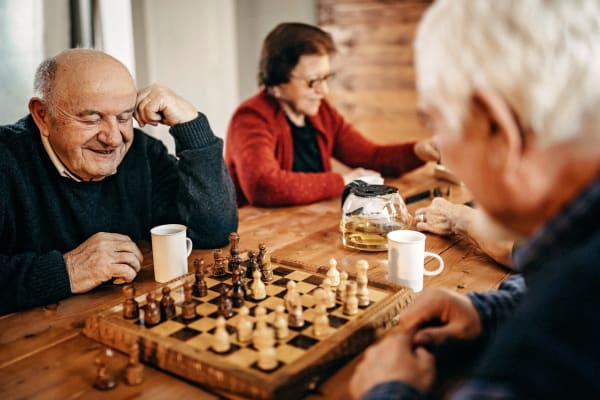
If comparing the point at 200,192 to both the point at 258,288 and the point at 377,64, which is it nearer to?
the point at 258,288

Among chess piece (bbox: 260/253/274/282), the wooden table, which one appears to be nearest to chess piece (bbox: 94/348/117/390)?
the wooden table

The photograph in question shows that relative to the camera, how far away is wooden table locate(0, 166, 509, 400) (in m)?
1.10

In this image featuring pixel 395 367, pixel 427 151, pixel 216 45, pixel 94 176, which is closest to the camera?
pixel 395 367

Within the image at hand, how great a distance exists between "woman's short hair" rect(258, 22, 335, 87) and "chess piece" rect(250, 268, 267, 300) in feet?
5.68

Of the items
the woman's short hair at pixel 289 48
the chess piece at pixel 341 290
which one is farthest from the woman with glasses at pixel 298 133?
the chess piece at pixel 341 290

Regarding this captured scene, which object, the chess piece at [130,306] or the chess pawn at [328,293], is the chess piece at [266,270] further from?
the chess piece at [130,306]

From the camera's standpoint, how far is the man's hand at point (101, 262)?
153cm

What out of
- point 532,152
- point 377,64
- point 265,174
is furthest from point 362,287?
point 377,64

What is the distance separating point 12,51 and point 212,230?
2.49 m

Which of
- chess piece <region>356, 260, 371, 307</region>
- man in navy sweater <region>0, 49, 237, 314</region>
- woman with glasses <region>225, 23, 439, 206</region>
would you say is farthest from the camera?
woman with glasses <region>225, 23, 439, 206</region>

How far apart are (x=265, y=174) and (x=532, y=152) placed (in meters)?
1.83

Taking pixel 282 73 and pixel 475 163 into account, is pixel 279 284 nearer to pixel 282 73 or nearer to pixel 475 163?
pixel 475 163

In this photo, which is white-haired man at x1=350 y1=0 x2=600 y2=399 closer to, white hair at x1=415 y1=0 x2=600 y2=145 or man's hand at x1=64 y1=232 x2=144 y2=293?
white hair at x1=415 y1=0 x2=600 y2=145

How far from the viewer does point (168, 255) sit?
1600 mm
